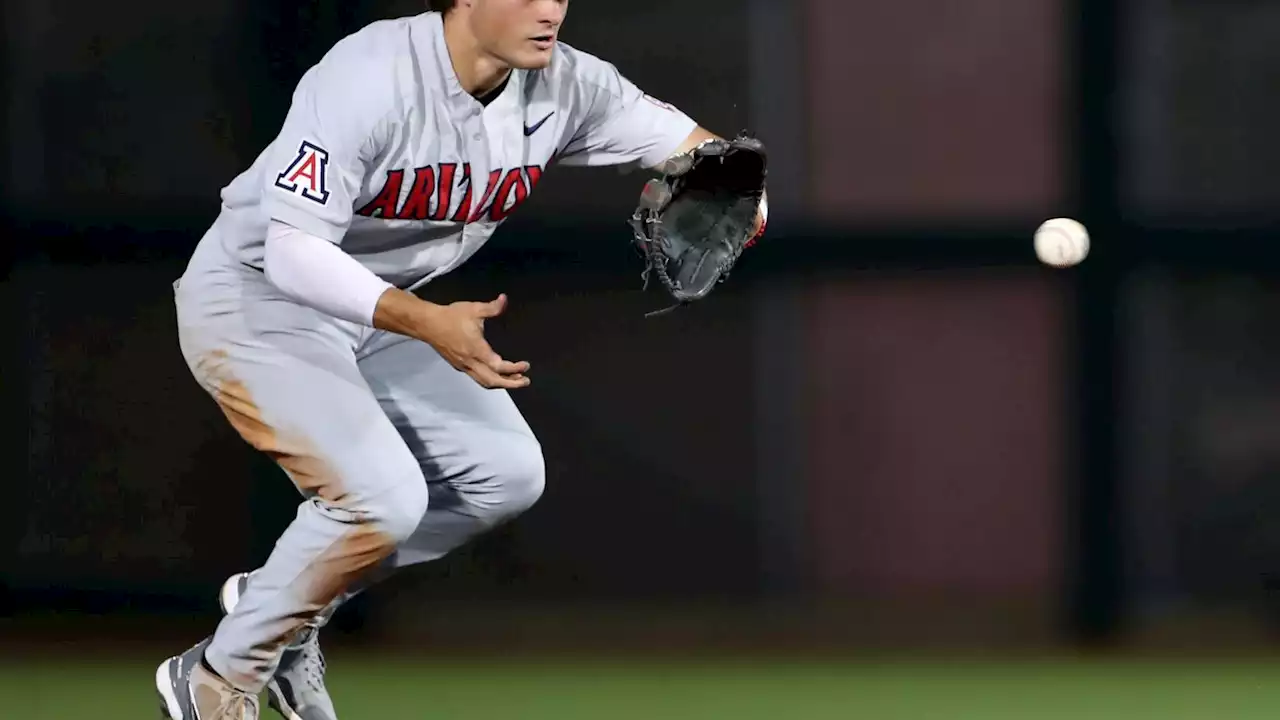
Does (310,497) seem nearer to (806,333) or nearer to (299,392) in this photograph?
(299,392)

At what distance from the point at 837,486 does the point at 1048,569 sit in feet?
2.25

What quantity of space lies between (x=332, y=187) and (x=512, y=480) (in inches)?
30.7

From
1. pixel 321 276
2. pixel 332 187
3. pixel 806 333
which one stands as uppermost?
pixel 332 187

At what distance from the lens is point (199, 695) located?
3.96 metres

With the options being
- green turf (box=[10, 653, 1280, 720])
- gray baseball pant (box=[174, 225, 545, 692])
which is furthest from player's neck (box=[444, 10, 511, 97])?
green turf (box=[10, 653, 1280, 720])

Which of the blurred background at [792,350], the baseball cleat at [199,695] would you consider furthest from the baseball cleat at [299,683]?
the blurred background at [792,350]

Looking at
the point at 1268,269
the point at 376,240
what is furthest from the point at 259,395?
the point at 1268,269

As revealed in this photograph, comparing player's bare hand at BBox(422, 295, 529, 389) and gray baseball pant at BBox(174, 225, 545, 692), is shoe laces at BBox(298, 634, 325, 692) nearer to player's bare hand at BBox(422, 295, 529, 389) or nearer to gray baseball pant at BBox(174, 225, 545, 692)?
gray baseball pant at BBox(174, 225, 545, 692)

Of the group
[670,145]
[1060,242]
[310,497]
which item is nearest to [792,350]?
[1060,242]

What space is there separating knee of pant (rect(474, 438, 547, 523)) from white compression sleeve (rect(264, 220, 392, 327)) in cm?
58

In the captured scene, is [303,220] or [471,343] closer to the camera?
[471,343]

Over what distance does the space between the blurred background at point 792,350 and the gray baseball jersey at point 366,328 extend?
1.78 metres

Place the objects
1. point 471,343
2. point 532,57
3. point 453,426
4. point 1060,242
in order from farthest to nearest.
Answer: point 1060,242 → point 453,426 → point 532,57 → point 471,343

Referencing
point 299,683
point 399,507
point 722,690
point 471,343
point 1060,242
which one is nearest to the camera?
point 471,343
